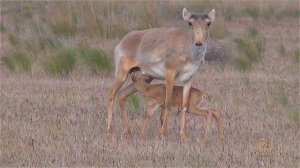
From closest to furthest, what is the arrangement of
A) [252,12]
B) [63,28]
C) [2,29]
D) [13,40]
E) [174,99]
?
[174,99] < [13,40] < [63,28] < [2,29] < [252,12]

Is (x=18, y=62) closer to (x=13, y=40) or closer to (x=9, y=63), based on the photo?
(x=9, y=63)

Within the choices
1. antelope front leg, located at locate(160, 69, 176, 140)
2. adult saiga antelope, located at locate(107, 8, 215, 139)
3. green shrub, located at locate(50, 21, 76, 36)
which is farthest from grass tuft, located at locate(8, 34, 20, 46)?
antelope front leg, located at locate(160, 69, 176, 140)

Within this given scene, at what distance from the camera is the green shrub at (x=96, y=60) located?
627 inches

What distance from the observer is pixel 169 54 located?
33.4 feet

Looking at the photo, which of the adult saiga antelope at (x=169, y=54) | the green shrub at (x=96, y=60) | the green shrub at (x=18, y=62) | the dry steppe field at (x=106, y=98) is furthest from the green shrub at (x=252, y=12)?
the adult saiga antelope at (x=169, y=54)

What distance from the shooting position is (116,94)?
11039mm

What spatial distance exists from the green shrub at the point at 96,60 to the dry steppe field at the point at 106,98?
2 centimetres

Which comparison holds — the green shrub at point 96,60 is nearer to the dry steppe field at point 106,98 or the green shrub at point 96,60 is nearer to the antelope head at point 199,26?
the dry steppe field at point 106,98

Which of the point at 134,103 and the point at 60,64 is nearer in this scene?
the point at 134,103

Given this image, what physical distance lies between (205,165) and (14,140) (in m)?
2.31

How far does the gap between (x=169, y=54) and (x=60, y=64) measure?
5804mm

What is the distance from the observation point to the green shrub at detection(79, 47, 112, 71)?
15.9 m

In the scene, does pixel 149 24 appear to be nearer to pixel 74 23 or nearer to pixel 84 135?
pixel 74 23

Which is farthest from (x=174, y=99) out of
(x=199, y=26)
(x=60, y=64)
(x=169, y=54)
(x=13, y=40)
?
(x=13, y=40)
